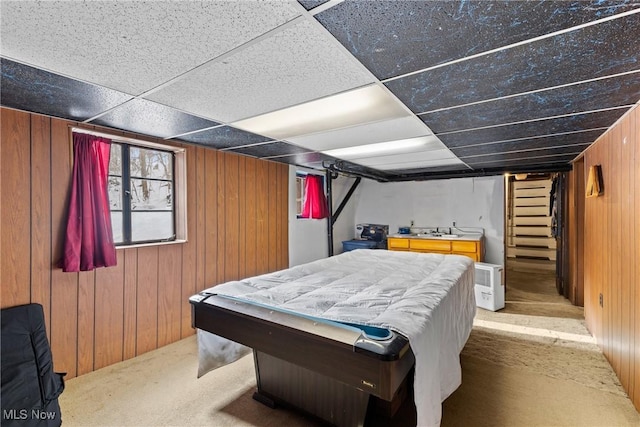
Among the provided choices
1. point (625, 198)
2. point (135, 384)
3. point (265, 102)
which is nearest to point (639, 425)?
A: point (625, 198)

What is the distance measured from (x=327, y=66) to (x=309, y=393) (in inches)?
74.6

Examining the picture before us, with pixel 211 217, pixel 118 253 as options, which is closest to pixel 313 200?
pixel 211 217

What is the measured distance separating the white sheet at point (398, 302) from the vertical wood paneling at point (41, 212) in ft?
4.03

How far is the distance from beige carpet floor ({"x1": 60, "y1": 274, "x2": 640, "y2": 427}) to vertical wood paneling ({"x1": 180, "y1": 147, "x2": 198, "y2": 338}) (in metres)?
0.25

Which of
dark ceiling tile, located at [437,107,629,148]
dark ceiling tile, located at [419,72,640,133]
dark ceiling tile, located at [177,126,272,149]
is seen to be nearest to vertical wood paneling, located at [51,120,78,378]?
dark ceiling tile, located at [177,126,272,149]

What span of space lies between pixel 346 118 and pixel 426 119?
599mm

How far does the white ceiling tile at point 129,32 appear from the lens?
1039 mm

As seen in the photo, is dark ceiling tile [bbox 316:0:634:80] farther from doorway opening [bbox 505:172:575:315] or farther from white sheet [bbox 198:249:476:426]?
doorway opening [bbox 505:172:575:315]

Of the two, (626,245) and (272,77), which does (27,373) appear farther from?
(626,245)

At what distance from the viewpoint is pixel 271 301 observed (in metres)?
1.82

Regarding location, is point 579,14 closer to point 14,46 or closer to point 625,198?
point 625,198

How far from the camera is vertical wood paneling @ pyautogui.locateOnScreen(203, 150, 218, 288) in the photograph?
3277 mm

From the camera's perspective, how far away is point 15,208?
205 centimetres

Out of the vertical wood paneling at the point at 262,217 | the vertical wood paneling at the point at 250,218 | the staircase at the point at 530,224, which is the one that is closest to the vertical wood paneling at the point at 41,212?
the vertical wood paneling at the point at 250,218
